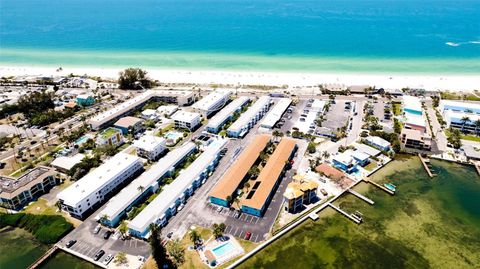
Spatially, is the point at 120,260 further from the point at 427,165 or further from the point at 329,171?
the point at 427,165

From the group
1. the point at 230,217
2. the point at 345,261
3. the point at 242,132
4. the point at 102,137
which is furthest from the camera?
the point at 242,132

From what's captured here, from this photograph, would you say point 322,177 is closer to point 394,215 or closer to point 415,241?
point 394,215

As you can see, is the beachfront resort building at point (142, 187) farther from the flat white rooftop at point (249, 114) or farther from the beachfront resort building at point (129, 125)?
the beachfront resort building at point (129, 125)

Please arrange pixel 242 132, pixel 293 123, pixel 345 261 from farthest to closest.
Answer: pixel 293 123 < pixel 242 132 < pixel 345 261

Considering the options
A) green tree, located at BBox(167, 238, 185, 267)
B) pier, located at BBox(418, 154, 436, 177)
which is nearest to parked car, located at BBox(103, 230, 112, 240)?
green tree, located at BBox(167, 238, 185, 267)

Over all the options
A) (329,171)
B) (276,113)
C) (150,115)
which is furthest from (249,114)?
(329,171)

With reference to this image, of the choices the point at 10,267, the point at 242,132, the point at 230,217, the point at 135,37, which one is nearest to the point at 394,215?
the point at 230,217

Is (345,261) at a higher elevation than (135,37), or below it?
below

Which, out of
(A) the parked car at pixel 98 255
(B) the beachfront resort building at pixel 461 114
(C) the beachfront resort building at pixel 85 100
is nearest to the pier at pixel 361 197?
(B) the beachfront resort building at pixel 461 114
